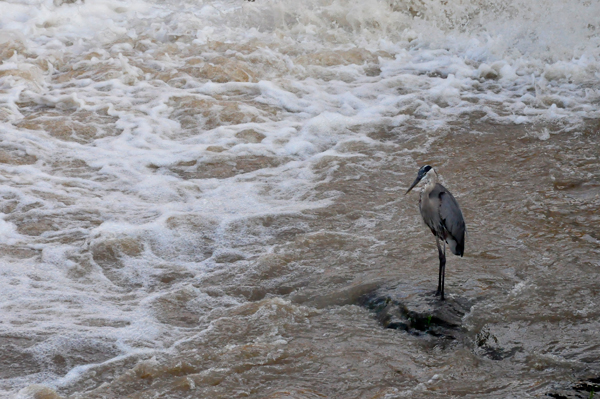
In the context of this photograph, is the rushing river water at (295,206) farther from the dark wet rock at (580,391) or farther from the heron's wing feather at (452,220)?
the heron's wing feather at (452,220)

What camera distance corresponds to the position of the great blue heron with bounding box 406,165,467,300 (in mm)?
3910

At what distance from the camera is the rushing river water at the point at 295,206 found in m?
3.43

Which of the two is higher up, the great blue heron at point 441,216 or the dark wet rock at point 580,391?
the great blue heron at point 441,216

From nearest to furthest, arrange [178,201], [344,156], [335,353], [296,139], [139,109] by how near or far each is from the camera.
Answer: [335,353] < [178,201] < [344,156] < [296,139] < [139,109]

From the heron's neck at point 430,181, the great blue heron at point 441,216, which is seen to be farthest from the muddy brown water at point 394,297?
the heron's neck at point 430,181

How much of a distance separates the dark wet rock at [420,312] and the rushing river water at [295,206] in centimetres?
2

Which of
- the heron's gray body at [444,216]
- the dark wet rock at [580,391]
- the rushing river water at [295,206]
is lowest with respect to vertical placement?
the rushing river water at [295,206]

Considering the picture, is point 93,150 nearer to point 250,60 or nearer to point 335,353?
point 250,60

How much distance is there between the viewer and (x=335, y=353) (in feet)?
11.5

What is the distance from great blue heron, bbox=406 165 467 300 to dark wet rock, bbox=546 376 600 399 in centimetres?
96

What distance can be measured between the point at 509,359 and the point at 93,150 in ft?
15.5

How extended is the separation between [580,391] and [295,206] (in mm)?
2953

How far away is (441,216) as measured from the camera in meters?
3.93

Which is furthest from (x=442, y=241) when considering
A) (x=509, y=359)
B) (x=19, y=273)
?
(x=19, y=273)
